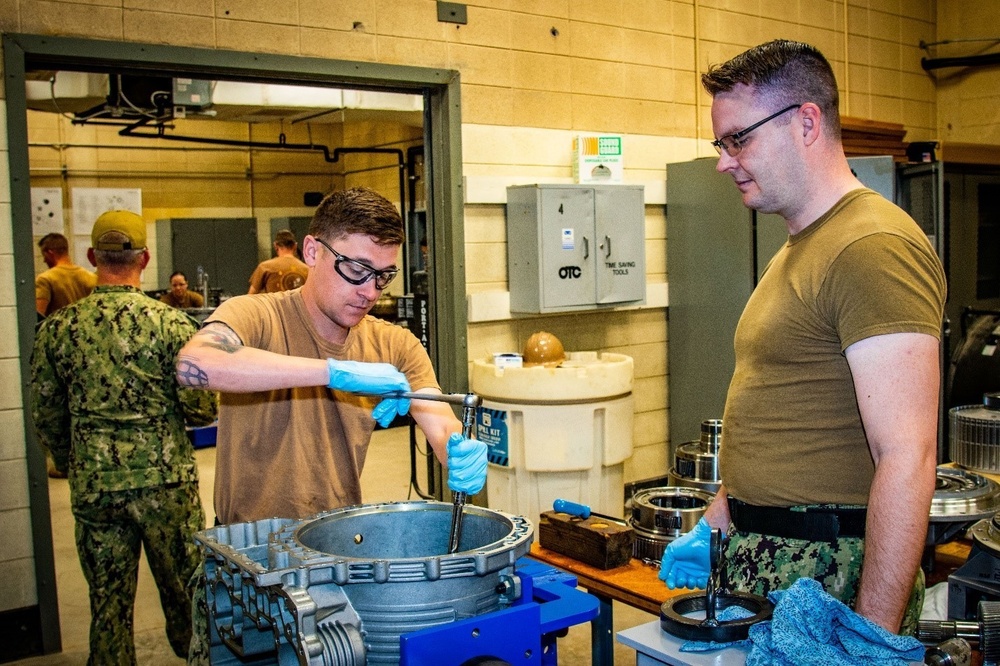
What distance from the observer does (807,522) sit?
1.64 meters

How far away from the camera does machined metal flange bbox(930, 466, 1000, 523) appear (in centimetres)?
238

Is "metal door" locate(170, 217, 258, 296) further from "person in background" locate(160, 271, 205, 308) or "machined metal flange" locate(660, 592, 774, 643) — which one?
"machined metal flange" locate(660, 592, 774, 643)

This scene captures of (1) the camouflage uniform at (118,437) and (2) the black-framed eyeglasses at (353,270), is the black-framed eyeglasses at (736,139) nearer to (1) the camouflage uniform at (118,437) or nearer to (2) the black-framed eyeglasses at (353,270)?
(2) the black-framed eyeglasses at (353,270)

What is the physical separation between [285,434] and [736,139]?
3.59 ft

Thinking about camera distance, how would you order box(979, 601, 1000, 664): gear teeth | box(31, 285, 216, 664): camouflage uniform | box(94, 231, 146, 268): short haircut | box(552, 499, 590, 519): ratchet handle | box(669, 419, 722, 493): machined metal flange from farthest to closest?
1. box(94, 231, 146, 268): short haircut
2. box(31, 285, 216, 664): camouflage uniform
3. box(669, 419, 722, 493): machined metal flange
4. box(552, 499, 590, 519): ratchet handle
5. box(979, 601, 1000, 664): gear teeth

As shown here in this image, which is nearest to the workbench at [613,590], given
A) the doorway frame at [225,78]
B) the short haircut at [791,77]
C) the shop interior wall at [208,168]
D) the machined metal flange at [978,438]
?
the short haircut at [791,77]

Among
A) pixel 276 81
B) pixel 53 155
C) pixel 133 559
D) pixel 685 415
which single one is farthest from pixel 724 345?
pixel 53 155

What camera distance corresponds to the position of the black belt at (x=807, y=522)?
162 centimetres

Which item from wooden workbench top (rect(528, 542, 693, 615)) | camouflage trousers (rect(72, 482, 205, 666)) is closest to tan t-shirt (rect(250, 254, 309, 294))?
camouflage trousers (rect(72, 482, 205, 666))

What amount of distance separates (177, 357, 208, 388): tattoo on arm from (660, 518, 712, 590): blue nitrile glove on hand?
0.95 m

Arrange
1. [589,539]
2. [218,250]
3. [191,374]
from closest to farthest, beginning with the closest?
[191,374] → [589,539] → [218,250]

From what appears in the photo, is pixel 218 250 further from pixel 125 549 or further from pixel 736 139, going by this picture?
pixel 736 139

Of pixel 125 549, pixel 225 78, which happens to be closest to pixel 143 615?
pixel 125 549

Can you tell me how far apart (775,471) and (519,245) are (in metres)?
2.86
